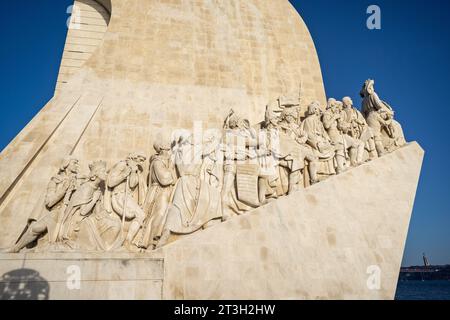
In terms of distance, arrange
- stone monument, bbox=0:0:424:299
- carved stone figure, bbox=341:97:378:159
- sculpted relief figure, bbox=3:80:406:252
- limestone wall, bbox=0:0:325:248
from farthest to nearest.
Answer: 1. carved stone figure, bbox=341:97:378:159
2. limestone wall, bbox=0:0:325:248
3. sculpted relief figure, bbox=3:80:406:252
4. stone monument, bbox=0:0:424:299

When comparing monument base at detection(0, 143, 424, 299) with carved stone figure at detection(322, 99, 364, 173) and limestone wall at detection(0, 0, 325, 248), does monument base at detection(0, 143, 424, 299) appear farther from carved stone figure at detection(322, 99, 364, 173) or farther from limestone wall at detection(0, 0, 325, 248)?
limestone wall at detection(0, 0, 325, 248)

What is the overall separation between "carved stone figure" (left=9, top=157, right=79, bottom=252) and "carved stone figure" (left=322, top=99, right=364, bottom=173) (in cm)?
526

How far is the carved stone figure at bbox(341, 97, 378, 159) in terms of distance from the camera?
9.13m

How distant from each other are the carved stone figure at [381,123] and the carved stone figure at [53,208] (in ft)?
21.4

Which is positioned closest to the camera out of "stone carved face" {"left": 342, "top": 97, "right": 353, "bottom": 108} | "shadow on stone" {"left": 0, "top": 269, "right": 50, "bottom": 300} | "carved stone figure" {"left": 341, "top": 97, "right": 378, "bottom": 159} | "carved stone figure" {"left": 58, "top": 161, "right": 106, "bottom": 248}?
"shadow on stone" {"left": 0, "top": 269, "right": 50, "bottom": 300}

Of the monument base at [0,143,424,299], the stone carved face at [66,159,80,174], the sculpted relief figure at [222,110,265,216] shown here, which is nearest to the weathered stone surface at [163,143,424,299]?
the monument base at [0,143,424,299]

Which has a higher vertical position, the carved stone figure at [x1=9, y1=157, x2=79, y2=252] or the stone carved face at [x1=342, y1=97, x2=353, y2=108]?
the stone carved face at [x1=342, y1=97, x2=353, y2=108]

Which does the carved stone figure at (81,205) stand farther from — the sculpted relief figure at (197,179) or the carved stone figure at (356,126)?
the carved stone figure at (356,126)

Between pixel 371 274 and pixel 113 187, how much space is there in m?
4.70

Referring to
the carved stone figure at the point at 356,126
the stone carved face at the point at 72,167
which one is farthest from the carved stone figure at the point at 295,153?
the stone carved face at the point at 72,167

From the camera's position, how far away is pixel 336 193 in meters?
7.52

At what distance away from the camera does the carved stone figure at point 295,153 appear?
317 inches
